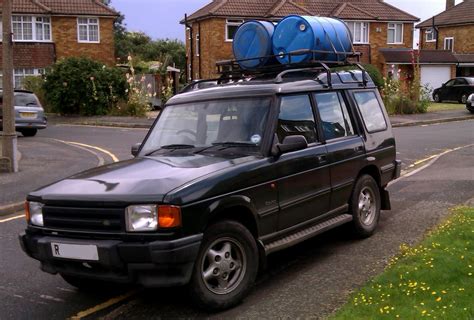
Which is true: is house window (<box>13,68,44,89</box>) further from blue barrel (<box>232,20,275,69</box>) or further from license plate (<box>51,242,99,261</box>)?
license plate (<box>51,242,99,261</box>)

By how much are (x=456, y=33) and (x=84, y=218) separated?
167 ft

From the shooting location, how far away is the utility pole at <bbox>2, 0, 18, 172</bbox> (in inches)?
461

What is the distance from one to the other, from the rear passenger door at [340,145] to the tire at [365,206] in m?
0.13

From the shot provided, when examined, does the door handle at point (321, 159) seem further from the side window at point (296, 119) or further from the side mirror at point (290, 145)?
the side mirror at point (290, 145)

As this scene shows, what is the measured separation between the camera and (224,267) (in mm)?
4551

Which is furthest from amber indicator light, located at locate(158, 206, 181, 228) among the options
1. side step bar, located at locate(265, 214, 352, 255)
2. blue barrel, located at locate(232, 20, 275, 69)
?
blue barrel, located at locate(232, 20, 275, 69)

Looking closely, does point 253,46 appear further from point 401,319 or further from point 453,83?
point 453,83

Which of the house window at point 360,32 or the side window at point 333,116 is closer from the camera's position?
the side window at point 333,116

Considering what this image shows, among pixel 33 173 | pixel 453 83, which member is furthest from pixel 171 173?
pixel 453 83

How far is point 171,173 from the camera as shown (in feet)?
14.8

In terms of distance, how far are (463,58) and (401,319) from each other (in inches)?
1778

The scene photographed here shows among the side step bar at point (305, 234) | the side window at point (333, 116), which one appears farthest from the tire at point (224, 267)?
the side window at point (333, 116)

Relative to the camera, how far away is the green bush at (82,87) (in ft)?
91.4

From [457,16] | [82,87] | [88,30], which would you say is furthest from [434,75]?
[82,87]
